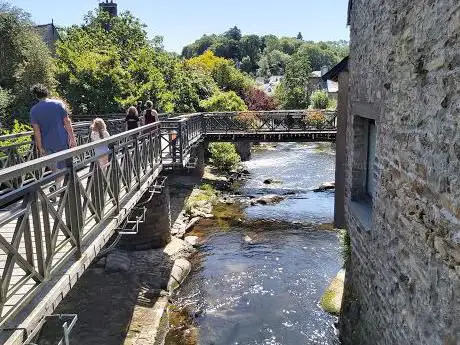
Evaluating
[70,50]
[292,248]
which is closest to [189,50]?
[70,50]

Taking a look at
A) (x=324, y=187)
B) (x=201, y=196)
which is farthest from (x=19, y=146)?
(x=324, y=187)

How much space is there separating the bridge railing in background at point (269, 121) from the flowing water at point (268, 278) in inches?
137

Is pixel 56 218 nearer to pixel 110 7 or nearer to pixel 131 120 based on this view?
pixel 131 120

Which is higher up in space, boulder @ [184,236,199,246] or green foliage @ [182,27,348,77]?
green foliage @ [182,27,348,77]

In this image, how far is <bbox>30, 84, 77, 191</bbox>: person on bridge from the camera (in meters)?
5.77

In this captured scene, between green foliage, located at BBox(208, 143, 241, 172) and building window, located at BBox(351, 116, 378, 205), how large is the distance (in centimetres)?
1671

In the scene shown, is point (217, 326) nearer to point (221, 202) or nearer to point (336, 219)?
point (336, 219)

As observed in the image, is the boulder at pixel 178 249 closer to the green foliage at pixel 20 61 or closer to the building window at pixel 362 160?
the building window at pixel 362 160

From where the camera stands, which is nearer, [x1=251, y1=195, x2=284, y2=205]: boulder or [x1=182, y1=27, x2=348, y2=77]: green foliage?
[x1=251, y1=195, x2=284, y2=205]: boulder

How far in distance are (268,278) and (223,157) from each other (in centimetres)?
1308

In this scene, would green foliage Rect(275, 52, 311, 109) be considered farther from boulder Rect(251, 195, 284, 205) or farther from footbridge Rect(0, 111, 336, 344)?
footbridge Rect(0, 111, 336, 344)

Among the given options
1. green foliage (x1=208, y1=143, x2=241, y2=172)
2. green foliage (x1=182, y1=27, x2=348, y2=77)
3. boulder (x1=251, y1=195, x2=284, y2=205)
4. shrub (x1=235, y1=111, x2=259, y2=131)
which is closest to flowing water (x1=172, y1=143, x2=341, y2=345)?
boulder (x1=251, y1=195, x2=284, y2=205)

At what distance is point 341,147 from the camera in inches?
354

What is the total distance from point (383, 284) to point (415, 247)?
4.18 feet
